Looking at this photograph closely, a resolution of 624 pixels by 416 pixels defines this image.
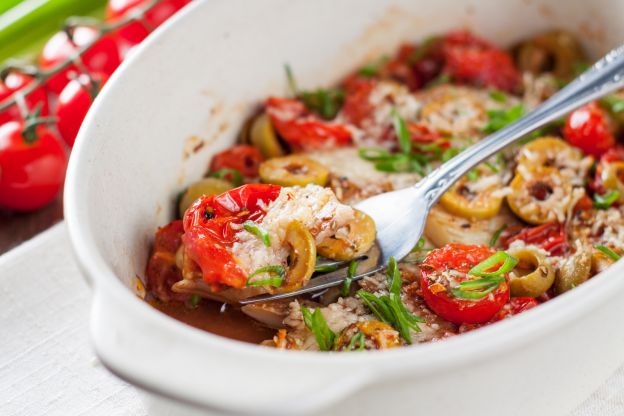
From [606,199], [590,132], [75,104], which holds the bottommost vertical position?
[606,199]

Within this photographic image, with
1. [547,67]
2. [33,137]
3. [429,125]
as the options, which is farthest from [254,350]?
[547,67]

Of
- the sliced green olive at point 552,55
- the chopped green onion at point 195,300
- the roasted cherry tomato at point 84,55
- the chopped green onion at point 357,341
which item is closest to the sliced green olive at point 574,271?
the chopped green onion at point 357,341

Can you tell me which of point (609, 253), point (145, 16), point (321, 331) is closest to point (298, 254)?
point (321, 331)

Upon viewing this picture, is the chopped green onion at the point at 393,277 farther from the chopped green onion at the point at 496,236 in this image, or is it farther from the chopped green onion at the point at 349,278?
the chopped green onion at the point at 496,236

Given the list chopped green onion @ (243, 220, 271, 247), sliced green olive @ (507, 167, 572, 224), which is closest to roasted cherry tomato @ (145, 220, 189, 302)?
chopped green onion @ (243, 220, 271, 247)

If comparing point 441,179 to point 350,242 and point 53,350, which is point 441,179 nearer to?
point 350,242

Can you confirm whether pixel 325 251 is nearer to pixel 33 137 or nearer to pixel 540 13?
pixel 33 137

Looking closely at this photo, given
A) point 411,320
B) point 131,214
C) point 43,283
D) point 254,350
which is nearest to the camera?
point 254,350
